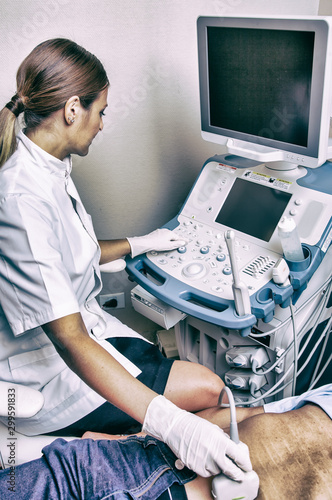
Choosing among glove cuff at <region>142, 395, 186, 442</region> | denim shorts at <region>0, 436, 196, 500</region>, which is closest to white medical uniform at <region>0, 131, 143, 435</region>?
denim shorts at <region>0, 436, 196, 500</region>

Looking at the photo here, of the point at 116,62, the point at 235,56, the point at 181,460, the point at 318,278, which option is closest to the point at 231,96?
the point at 235,56

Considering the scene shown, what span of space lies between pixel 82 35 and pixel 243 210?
2.98 feet

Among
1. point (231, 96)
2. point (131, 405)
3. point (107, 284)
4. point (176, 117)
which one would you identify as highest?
point (231, 96)

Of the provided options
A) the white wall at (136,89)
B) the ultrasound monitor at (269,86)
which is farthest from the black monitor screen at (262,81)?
the white wall at (136,89)

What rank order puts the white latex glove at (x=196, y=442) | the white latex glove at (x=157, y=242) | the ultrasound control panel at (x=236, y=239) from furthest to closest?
the white latex glove at (x=157, y=242) < the ultrasound control panel at (x=236, y=239) < the white latex glove at (x=196, y=442)

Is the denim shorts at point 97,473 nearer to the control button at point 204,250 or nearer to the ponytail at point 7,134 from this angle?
the control button at point 204,250

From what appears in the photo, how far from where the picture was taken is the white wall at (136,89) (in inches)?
68.6

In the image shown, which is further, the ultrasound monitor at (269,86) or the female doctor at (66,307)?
the ultrasound monitor at (269,86)

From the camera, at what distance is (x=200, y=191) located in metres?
1.81

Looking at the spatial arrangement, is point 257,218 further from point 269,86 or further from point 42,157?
point 42,157

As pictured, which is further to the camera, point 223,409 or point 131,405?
point 223,409

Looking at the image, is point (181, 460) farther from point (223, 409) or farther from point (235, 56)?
point (235, 56)

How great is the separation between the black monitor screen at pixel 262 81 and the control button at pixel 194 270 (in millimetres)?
481

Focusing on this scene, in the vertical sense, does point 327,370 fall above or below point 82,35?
below
